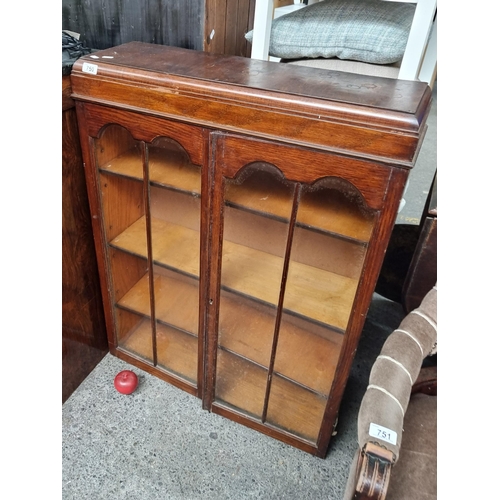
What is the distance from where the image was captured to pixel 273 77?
965mm

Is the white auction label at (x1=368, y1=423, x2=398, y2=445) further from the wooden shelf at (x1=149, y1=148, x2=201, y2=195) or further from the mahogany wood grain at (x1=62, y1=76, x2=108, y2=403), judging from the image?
the mahogany wood grain at (x1=62, y1=76, x2=108, y2=403)

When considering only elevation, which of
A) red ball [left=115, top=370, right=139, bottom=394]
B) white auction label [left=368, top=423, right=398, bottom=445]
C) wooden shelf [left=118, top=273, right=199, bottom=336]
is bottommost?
red ball [left=115, top=370, right=139, bottom=394]

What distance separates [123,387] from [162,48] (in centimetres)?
111

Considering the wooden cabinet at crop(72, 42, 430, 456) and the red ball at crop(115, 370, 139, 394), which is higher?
the wooden cabinet at crop(72, 42, 430, 456)

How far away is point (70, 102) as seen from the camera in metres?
1.08

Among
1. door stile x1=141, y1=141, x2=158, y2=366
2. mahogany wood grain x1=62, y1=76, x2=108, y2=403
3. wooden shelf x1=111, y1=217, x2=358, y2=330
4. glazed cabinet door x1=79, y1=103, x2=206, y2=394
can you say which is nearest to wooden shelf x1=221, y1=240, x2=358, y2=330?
wooden shelf x1=111, y1=217, x2=358, y2=330

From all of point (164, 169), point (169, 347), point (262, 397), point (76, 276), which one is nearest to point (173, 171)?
point (164, 169)

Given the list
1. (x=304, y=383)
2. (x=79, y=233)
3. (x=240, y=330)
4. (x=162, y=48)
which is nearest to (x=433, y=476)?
(x=304, y=383)

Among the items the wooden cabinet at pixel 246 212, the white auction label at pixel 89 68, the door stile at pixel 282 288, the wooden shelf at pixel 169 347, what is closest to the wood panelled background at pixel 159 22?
the wooden cabinet at pixel 246 212

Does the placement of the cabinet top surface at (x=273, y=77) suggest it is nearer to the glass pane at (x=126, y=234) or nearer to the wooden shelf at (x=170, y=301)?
the glass pane at (x=126, y=234)

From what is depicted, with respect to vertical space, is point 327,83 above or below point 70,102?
above

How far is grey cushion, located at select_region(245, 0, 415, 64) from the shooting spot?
1.09 m

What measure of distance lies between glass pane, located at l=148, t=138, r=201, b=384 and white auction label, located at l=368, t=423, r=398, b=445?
653 mm

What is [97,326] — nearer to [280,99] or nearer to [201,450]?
[201,450]
